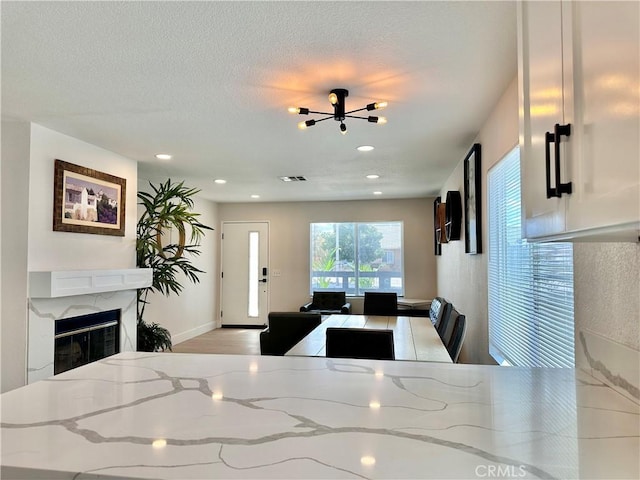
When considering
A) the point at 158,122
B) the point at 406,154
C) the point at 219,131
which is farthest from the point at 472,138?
the point at 158,122

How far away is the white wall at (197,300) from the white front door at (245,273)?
0.63 ft

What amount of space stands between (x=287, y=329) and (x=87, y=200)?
2.13 meters

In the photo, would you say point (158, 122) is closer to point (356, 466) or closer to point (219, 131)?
point (219, 131)

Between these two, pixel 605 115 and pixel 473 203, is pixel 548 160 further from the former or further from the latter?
pixel 473 203

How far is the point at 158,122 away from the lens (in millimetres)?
2996

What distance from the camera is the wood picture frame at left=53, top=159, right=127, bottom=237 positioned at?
330cm

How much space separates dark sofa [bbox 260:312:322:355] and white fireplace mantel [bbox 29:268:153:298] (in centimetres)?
148

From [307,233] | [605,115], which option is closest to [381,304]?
[307,233]

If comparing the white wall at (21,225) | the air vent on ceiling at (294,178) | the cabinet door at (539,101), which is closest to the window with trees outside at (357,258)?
the air vent on ceiling at (294,178)

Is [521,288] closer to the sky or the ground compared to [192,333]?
closer to the sky

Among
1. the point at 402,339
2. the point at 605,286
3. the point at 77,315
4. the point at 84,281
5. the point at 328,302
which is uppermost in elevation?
the point at 605,286

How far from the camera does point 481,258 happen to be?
10.2ft

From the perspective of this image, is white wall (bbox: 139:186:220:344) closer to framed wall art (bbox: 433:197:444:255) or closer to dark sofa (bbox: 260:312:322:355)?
dark sofa (bbox: 260:312:322:355)

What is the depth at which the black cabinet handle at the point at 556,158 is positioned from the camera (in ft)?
2.76
